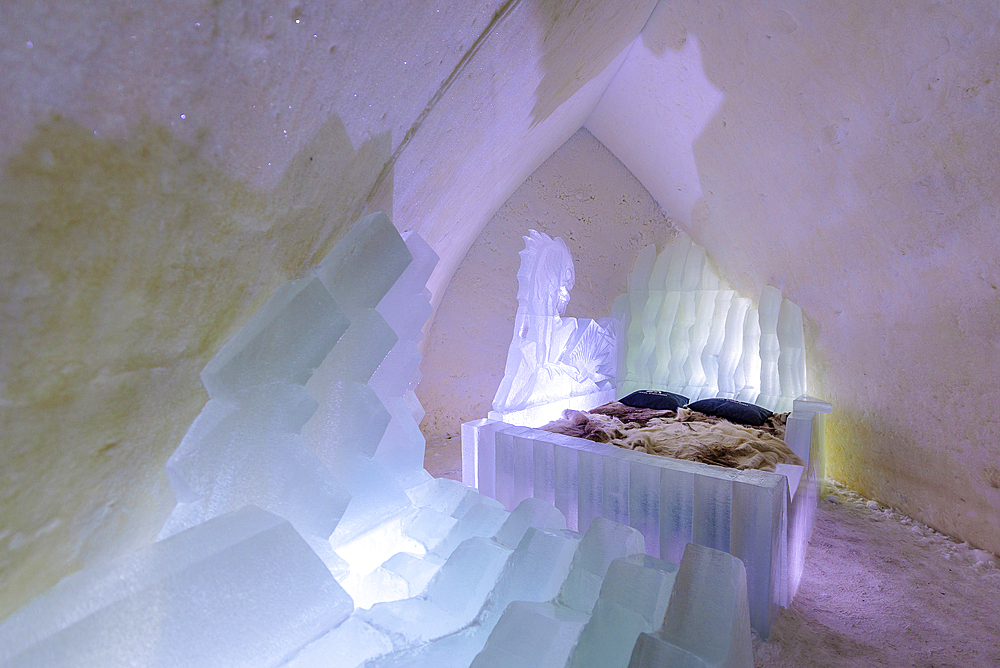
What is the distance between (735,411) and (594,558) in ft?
8.14

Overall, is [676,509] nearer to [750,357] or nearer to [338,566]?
[338,566]

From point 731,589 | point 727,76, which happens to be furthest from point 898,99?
point 731,589

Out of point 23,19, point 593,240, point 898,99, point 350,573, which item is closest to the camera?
point 23,19

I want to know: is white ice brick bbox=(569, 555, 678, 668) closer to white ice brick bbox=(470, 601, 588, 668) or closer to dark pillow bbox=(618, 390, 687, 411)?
white ice brick bbox=(470, 601, 588, 668)

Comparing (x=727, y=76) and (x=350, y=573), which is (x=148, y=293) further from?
(x=727, y=76)

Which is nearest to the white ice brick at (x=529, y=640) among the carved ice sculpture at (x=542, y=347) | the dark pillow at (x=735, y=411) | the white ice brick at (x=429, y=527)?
the white ice brick at (x=429, y=527)

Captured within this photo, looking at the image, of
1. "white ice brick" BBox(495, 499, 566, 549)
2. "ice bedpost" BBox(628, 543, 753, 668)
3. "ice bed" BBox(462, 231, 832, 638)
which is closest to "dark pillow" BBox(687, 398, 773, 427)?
"ice bed" BBox(462, 231, 832, 638)

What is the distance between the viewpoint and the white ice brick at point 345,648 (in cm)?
83

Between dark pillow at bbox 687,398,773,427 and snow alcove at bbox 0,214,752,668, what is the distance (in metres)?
2.24

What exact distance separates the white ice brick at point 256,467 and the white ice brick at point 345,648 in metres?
0.19

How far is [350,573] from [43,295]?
0.90 metres

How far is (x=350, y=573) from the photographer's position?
1.18 m

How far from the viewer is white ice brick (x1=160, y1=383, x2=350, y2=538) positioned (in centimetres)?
88

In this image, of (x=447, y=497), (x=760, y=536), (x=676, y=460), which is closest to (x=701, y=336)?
(x=676, y=460)
